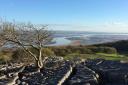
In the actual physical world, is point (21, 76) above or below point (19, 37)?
below

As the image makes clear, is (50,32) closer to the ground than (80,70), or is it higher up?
higher up

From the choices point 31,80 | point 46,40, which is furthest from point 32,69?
point 31,80

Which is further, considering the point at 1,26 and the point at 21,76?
the point at 1,26

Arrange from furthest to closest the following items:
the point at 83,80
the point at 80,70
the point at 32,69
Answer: the point at 32,69 < the point at 80,70 < the point at 83,80

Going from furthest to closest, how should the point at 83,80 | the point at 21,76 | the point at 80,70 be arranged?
the point at 80,70 < the point at 21,76 < the point at 83,80

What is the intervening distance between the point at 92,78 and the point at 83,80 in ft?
2.90

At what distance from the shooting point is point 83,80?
62.0 ft

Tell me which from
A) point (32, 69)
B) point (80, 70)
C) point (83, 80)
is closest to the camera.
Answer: point (83, 80)

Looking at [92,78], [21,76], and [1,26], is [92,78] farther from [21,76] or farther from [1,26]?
[1,26]

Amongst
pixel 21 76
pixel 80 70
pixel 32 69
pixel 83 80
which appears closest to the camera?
pixel 83 80

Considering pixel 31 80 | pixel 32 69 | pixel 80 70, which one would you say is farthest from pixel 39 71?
pixel 31 80

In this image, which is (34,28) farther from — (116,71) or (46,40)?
(116,71)

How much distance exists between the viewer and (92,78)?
771 inches

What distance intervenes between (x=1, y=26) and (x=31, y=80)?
609 centimetres
